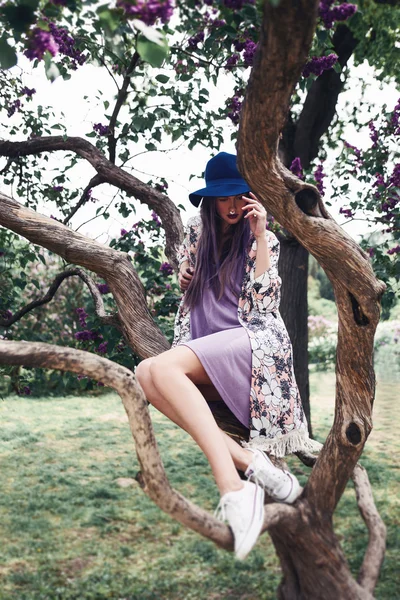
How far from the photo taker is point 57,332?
28.9ft

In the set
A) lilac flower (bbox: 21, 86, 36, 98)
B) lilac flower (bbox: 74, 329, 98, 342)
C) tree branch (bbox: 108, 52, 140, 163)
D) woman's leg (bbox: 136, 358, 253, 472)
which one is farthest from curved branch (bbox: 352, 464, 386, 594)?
lilac flower (bbox: 21, 86, 36, 98)

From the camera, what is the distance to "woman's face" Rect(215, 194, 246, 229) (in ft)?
8.88

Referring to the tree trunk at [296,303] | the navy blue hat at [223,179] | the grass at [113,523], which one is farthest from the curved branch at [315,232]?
the tree trunk at [296,303]

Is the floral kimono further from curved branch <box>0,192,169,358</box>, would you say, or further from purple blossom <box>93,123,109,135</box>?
purple blossom <box>93,123,109,135</box>

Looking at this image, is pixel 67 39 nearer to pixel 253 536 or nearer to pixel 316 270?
pixel 253 536

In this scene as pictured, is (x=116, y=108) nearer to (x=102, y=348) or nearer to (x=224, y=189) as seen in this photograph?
(x=102, y=348)

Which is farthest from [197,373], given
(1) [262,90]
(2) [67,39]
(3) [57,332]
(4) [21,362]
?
(3) [57,332]

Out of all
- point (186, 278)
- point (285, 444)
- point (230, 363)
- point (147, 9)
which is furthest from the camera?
point (186, 278)

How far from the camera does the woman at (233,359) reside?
6.93 feet

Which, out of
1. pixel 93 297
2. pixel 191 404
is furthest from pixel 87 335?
pixel 191 404

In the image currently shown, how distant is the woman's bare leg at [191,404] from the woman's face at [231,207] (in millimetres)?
687

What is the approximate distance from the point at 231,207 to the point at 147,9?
51.2 inches

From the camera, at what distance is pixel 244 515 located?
1945mm

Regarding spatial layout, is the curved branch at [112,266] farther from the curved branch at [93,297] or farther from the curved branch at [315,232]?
the curved branch at [315,232]
